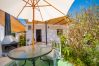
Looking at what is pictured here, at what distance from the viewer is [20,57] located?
3275 mm

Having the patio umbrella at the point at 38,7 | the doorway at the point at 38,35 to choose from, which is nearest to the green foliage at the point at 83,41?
the patio umbrella at the point at 38,7

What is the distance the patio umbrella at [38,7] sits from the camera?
155 inches

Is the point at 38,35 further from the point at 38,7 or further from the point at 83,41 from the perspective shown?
the point at 83,41

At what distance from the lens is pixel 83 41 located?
2.95 metres

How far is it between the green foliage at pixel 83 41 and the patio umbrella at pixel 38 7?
704 millimetres

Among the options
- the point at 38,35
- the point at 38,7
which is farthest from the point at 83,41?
the point at 38,35

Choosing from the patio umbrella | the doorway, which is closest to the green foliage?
the patio umbrella

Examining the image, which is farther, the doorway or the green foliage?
the doorway

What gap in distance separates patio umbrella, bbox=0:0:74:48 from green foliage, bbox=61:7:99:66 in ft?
2.31

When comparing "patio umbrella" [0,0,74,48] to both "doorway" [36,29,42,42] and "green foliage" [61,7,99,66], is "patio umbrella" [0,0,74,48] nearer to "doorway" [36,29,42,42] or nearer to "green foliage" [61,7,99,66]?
"green foliage" [61,7,99,66]

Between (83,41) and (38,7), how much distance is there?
5.63ft

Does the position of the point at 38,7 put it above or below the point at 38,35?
above

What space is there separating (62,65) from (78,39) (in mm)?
561

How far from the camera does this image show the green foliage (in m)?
2.76
